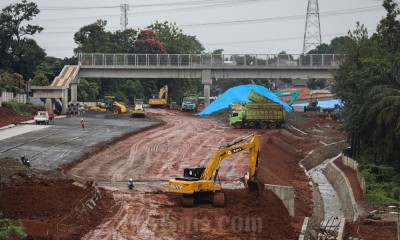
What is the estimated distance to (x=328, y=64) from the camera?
104938mm

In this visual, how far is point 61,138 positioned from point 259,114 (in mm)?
26929

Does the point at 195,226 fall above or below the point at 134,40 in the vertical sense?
below

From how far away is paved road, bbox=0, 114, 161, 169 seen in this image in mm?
53781

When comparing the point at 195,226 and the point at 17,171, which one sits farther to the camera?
the point at 17,171

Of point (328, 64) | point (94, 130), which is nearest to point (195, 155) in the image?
point (94, 130)

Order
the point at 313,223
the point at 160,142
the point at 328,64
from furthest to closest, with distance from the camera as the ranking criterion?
the point at 328,64
the point at 160,142
the point at 313,223

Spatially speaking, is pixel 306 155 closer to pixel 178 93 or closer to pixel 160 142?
pixel 160 142

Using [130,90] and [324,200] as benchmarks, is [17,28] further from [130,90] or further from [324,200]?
[324,200]

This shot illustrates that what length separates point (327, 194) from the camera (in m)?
53.5

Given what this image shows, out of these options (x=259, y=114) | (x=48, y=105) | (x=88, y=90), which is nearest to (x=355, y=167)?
(x=259, y=114)

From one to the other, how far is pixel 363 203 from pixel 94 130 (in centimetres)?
3698

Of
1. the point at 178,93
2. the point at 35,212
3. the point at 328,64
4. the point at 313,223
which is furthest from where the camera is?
the point at 178,93

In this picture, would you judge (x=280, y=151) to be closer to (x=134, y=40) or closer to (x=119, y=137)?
(x=119, y=137)

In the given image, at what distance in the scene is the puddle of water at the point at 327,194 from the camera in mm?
46578
